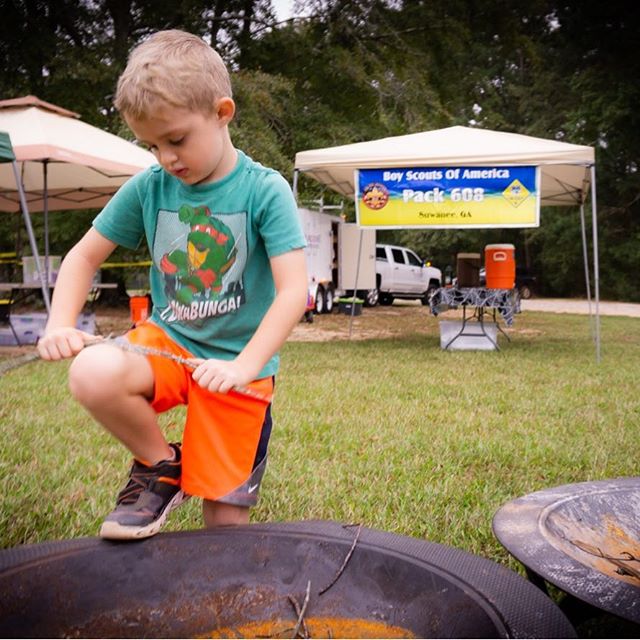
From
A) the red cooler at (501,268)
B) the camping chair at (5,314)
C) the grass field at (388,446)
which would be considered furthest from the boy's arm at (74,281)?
the camping chair at (5,314)

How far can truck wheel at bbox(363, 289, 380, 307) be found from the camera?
17.7 metres

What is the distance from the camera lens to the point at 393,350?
8078mm

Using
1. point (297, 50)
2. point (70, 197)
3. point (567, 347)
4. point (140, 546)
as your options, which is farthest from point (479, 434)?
point (297, 50)

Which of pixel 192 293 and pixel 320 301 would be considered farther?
pixel 320 301

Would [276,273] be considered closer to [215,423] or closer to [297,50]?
[215,423]

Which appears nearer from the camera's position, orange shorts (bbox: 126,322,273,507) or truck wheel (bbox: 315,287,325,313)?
orange shorts (bbox: 126,322,273,507)

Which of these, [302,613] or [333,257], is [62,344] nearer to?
[302,613]

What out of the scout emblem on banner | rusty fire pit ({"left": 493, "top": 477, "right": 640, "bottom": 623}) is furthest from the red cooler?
rusty fire pit ({"left": 493, "top": 477, "right": 640, "bottom": 623})

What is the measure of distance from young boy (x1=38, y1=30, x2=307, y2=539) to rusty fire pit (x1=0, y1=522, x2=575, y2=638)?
0.10 meters

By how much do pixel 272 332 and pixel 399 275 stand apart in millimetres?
17822

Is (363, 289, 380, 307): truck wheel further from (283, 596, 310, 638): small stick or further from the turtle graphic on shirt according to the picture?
(283, 596, 310, 638): small stick

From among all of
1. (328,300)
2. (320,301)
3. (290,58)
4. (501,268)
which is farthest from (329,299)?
(501,268)

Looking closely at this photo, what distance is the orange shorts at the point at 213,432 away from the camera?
5.72 feet

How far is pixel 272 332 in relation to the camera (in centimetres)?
158
